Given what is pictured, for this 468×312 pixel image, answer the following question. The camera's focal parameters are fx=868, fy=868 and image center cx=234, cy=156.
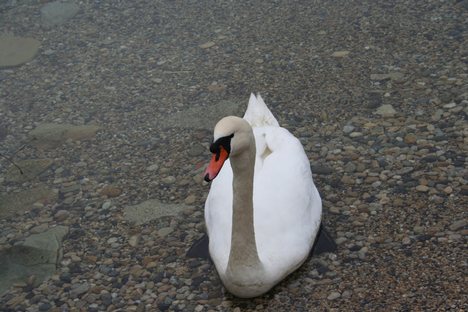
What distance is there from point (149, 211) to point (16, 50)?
328 centimetres

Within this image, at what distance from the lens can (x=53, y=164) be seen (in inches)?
252

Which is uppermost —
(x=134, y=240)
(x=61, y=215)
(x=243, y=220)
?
(x=243, y=220)

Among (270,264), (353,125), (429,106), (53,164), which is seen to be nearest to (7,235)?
(53,164)

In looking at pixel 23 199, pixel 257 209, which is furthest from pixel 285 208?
pixel 23 199

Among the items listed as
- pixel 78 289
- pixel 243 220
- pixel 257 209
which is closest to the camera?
pixel 243 220

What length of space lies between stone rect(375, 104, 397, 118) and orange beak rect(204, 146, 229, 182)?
2.44 metres

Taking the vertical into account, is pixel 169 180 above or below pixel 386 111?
below

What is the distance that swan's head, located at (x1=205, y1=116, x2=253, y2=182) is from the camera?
13.6ft

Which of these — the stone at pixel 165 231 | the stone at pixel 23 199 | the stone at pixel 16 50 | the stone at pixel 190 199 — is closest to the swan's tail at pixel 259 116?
the stone at pixel 190 199

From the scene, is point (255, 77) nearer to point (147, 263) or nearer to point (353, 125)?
point (353, 125)

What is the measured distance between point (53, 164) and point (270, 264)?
7.84 ft

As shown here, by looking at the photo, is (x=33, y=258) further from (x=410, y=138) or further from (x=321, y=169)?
(x=410, y=138)

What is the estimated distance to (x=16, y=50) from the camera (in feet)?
27.0

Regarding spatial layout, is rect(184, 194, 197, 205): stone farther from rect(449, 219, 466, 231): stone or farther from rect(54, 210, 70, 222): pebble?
rect(449, 219, 466, 231): stone
